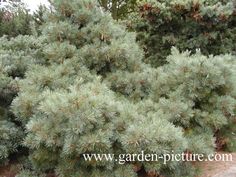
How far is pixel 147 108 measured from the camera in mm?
3803

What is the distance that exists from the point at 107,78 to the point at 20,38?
1480 mm

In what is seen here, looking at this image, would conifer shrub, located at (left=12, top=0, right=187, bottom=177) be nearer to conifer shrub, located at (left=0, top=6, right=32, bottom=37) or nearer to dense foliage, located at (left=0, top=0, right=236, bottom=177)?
dense foliage, located at (left=0, top=0, right=236, bottom=177)

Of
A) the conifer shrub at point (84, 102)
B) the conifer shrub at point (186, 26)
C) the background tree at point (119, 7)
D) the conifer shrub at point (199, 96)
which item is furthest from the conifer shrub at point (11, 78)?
the background tree at point (119, 7)

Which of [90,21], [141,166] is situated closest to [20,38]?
[90,21]

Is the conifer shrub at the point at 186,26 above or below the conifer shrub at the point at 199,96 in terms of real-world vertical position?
above

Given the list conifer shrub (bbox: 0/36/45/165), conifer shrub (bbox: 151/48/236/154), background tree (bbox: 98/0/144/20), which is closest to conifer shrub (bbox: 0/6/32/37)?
conifer shrub (bbox: 0/36/45/165)

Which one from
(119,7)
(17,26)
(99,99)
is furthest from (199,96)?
(119,7)

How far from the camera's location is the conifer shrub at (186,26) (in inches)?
230

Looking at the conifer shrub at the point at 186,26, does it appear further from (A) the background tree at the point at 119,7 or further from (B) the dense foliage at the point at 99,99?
(A) the background tree at the point at 119,7

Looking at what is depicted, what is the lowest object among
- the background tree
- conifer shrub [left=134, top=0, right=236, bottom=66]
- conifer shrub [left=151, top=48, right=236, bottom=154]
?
conifer shrub [left=151, top=48, right=236, bottom=154]

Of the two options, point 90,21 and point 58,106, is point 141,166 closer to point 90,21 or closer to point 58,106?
point 58,106

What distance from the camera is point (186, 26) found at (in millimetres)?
6324

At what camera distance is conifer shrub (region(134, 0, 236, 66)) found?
5.84m

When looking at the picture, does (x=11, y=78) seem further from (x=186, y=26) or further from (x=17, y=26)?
(x=186, y=26)
